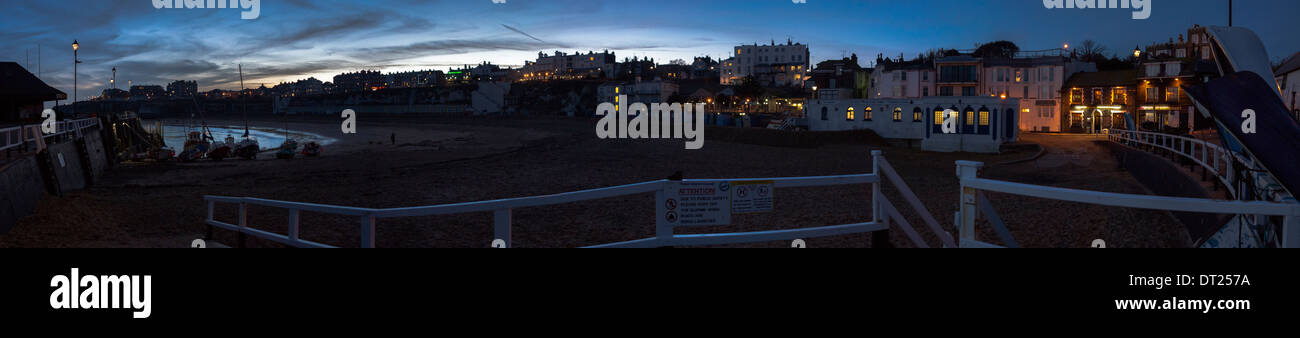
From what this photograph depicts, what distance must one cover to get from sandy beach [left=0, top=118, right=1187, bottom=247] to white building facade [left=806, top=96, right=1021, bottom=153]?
229 cm

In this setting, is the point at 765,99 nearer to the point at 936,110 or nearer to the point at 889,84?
the point at 889,84

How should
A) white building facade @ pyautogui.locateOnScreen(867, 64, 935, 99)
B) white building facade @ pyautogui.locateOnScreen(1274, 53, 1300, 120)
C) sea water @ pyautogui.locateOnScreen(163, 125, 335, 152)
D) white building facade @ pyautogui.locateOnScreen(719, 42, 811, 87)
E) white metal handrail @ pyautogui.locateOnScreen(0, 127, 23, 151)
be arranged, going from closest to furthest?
white metal handrail @ pyautogui.locateOnScreen(0, 127, 23, 151), white building facade @ pyautogui.locateOnScreen(1274, 53, 1300, 120), white building facade @ pyautogui.locateOnScreen(867, 64, 935, 99), sea water @ pyautogui.locateOnScreen(163, 125, 335, 152), white building facade @ pyautogui.locateOnScreen(719, 42, 811, 87)

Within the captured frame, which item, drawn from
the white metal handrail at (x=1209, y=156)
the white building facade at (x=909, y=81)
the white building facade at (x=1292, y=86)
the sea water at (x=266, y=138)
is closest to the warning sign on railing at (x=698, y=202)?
the white metal handrail at (x=1209, y=156)

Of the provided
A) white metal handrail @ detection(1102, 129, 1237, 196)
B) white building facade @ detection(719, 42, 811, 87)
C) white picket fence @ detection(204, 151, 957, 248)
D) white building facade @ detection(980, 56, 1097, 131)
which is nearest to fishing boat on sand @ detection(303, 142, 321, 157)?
white picket fence @ detection(204, 151, 957, 248)

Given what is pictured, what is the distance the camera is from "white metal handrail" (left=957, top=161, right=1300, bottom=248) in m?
3.95

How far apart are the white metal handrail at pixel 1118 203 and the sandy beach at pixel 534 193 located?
22.8ft

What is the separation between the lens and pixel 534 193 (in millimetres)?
22297

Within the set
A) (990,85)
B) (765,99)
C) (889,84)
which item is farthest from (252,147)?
(765,99)

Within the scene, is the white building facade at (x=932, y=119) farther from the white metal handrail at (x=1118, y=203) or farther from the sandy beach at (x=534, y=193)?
the white metal handrail at (x=1118, y=203)

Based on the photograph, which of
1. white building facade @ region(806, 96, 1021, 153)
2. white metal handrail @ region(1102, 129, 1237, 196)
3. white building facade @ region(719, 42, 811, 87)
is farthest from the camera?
white building facade @ region(719, 42, 811, 87)

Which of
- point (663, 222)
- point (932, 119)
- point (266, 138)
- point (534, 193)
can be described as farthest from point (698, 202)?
point (266, 138)

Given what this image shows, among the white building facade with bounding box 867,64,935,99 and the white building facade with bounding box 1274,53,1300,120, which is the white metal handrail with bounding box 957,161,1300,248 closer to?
the white building facade with bounding box 1274,53,1300,120

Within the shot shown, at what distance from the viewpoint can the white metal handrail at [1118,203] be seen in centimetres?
395
